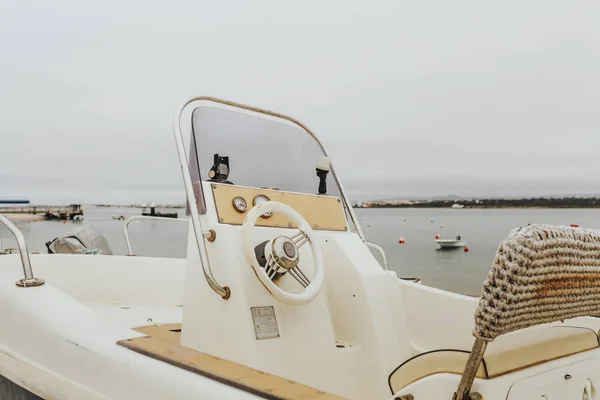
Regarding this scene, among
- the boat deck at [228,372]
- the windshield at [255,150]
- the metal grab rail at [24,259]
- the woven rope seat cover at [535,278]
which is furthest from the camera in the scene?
the windshield at [255,150]

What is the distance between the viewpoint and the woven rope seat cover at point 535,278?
1056 millimetres

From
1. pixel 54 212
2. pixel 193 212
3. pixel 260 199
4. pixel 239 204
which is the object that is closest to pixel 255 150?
pixel 260 199

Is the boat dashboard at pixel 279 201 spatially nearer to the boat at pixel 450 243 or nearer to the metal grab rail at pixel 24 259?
the metal grab rail at pixel 24 259

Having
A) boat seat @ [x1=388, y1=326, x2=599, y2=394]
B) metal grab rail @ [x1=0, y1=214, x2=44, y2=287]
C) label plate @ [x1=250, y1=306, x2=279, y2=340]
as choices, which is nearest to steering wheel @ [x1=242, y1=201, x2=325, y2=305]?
label plate @ [x1=250, y1=306, x2=279, y2=340]

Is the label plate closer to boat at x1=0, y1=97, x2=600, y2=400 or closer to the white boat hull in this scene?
boat at x1=0, y1=97, x2=600, y2=400

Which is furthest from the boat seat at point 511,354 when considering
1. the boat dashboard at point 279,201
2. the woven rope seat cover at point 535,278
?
the boat dashboard at point 279,201

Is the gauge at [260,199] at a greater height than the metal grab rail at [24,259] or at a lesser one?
greater

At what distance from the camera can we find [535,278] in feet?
3.54

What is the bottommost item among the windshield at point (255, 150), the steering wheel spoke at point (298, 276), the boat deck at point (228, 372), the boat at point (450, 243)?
the boat at point (450, 243)

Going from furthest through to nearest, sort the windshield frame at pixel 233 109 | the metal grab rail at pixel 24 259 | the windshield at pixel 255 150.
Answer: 1. the windshield at pixel 255 150
2. the windshield frame at pixel 233 109
3. the metal grab rail at pixel 24 259

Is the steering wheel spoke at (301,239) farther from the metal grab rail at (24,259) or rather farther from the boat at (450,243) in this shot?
the boat at (450,243)

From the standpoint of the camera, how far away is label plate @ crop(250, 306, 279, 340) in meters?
2.13

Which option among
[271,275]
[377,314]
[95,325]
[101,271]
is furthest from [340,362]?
[101,271]

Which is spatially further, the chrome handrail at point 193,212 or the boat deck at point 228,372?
the chrome handrail at point 193,212
